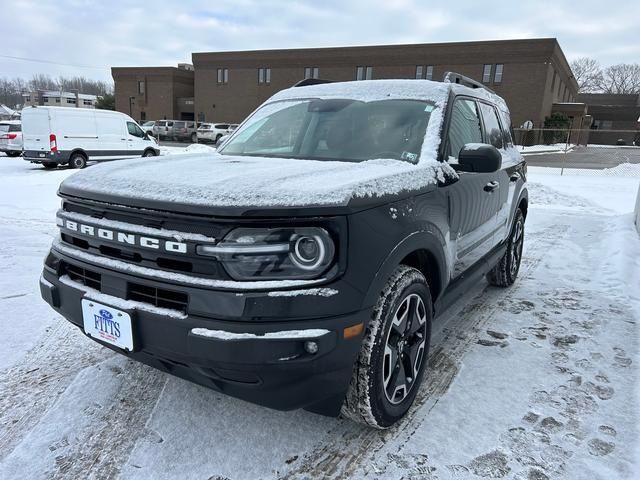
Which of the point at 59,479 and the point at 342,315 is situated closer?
the point at 342,315

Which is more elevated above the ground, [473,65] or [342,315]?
[473,65]

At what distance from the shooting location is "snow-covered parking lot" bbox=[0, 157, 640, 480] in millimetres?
2238

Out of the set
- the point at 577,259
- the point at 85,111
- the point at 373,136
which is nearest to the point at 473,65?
the point at 85,111

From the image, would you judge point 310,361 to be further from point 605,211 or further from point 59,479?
point 605,211

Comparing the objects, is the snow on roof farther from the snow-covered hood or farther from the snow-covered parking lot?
the snow-covered parking lot

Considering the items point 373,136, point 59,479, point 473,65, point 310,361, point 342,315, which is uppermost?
point 473,65

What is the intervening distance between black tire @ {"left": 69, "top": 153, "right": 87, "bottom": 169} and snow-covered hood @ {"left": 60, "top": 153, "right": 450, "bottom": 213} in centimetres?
1484

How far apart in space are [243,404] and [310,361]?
1.02 meters

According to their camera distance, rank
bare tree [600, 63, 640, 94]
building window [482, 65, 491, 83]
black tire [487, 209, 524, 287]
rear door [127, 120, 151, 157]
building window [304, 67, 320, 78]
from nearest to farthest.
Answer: black tire [487, 209, 524, 287]
rear door [127, 120, 151, 157]
building window [482, 65, 491, 83]
building window [304, 67, 320, 78]
bare tree [600, 63, 640, 94]

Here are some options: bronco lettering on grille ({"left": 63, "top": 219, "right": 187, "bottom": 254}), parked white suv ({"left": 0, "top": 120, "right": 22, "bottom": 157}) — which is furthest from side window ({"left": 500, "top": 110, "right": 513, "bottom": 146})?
parked white suv ({"left": 0, "top": 120, "right": 22, "bottom": 157})

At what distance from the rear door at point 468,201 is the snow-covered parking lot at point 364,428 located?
58 cm

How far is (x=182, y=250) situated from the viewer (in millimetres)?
1921

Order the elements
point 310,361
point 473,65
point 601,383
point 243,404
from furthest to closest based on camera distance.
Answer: point 473,65, point 601,383, point 243,404, point 310,361

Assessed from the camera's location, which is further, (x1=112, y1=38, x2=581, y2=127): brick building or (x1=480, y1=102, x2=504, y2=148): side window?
(x1=112, y1=38, x2=581, y2=127): brick building
